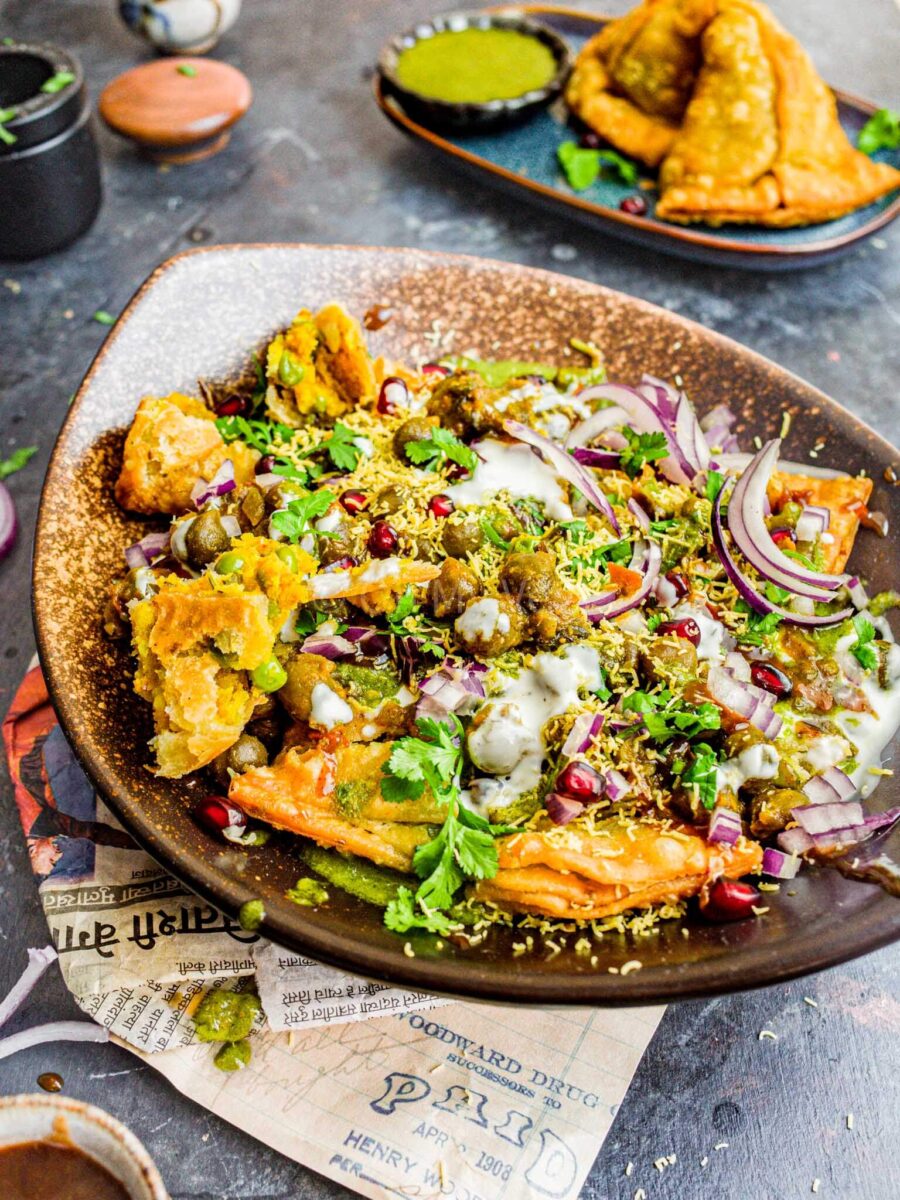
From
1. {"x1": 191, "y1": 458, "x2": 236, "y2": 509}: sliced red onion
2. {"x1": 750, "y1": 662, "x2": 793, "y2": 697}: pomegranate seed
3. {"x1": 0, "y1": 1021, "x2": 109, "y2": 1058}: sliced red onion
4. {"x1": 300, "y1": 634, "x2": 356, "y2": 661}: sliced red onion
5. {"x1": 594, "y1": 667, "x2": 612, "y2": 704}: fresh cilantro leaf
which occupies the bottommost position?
{"x1": 0, "y1": 1021, "x2": 109, "y2": 1058}: sliced red onion

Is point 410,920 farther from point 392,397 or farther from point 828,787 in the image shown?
point 392,397

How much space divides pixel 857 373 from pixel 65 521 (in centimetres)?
366

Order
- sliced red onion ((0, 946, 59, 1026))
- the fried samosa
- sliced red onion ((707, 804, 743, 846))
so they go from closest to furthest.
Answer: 1. sliced red onion ((707, 804, 743, 846))
2. sliced red onion ((0, 946, 59, 1026))
3. the fried samosa

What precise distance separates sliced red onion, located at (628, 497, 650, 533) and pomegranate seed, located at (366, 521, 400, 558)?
0.77 meters

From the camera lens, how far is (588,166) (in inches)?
213

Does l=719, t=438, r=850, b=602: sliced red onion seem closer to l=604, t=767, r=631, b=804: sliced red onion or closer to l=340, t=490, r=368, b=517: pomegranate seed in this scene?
l=604, t=767, r=631, b=804: sliced red onion

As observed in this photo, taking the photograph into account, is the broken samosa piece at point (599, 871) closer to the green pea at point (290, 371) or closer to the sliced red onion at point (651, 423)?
the sliced red onion at point (651, 423)

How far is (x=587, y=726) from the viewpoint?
2816 millimetres

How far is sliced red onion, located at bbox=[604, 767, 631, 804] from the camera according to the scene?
278 cm

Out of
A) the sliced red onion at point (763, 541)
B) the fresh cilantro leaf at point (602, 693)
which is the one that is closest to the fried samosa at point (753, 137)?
the sliced red onion at point (763, 541)

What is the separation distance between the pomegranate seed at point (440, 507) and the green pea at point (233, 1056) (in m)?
1.62

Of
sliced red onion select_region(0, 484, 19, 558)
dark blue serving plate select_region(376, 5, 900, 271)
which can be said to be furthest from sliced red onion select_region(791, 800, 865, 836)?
sliced red onion select_region(0, 484, 19, 558)

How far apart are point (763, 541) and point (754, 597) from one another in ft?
0.58

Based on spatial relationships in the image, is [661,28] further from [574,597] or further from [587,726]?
[587,726]
